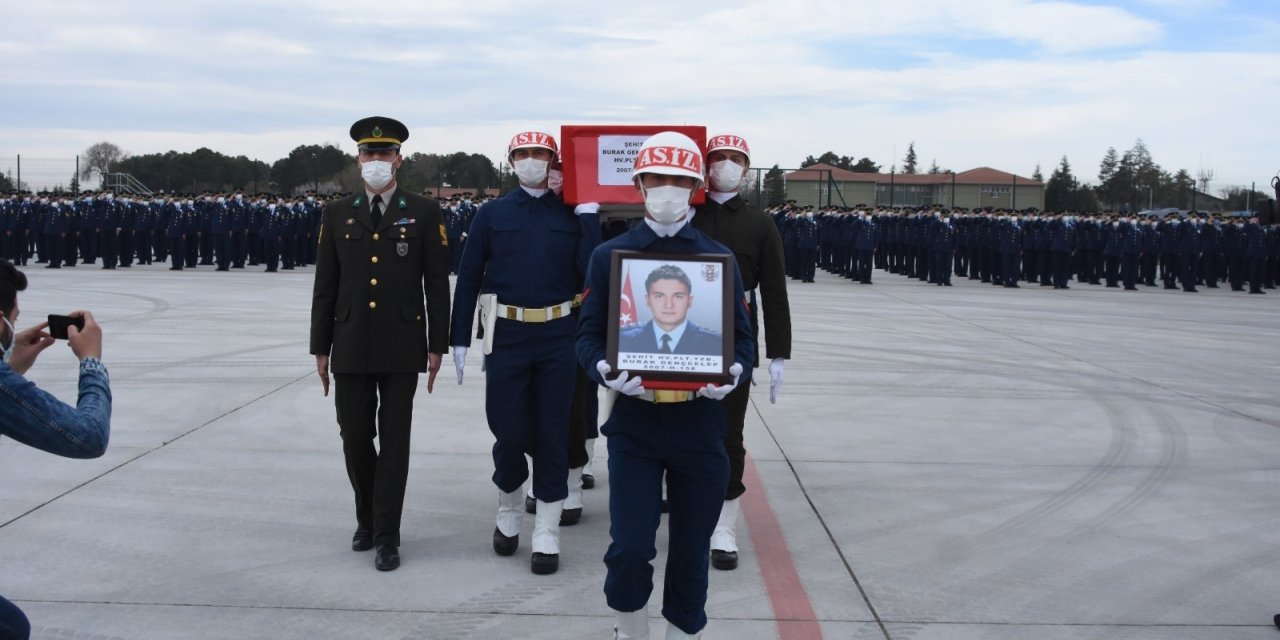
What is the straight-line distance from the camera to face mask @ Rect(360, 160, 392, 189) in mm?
5223

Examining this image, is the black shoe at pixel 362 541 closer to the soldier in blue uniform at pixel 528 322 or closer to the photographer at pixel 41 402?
the soldier in blue uniform at pixel 528 322

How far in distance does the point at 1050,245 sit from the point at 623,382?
26.1 m

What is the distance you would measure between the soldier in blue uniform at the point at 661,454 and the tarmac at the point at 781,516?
2.39 ft

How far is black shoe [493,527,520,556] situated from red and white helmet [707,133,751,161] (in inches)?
79.9

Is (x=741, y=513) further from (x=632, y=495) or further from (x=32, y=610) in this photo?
(x=32, y=610)

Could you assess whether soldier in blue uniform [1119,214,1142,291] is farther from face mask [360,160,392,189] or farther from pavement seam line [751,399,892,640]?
face mask [360,160,392,189]

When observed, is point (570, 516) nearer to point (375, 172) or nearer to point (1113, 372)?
point (375, 172)

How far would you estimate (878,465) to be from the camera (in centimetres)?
730

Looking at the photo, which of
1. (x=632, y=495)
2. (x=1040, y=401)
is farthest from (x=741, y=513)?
(x=1040, y=401)

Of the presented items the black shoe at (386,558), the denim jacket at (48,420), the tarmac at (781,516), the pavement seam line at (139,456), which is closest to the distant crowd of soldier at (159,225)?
the tarmac at (781,516)

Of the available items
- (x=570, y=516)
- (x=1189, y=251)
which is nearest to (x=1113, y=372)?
(x=570, y=516)

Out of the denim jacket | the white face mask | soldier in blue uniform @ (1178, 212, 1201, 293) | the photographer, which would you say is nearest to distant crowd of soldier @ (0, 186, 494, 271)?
soldier in blue uniform @ (1178, 212, 1201, 293)

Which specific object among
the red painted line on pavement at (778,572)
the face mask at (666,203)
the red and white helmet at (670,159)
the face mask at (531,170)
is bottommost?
the red painted line on pavement at (778,572)

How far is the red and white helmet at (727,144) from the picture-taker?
5.14 m
